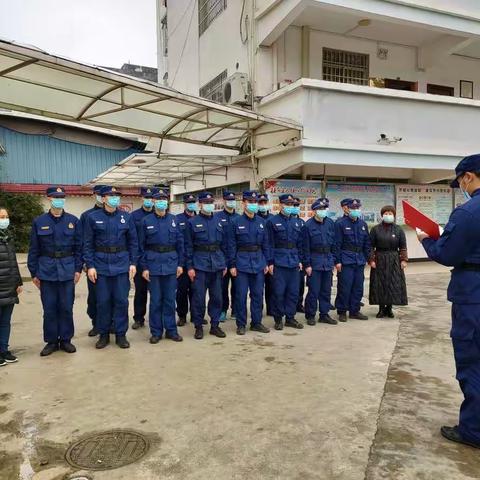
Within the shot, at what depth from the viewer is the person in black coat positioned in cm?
462

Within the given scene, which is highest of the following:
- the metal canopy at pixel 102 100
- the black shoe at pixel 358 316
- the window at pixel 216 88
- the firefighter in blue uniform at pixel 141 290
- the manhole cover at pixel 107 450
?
the window at pixel 216 88

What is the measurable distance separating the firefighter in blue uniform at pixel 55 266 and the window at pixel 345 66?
7.98 metres

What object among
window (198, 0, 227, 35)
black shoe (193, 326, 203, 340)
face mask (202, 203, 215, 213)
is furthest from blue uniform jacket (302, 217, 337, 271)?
window (198, 0, 227, 35)

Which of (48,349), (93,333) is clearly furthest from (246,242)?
(48,349)

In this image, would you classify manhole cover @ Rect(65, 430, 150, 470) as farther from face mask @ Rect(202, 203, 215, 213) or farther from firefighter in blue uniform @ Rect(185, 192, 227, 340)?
face mask @ Rect(202, 203, 215, 213)

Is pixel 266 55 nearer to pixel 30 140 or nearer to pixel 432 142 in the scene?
pixel 432 142

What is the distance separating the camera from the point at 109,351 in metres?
5.11

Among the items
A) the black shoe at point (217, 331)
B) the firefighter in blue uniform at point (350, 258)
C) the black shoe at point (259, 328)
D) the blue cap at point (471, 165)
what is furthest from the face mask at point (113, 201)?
the blue cap at point (471, 165)

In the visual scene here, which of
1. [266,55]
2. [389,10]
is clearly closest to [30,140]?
[266,55]

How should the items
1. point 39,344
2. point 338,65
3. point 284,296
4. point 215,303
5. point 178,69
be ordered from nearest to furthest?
point 39,344 < point 215,303 < point 284,296 < point 338,65 < point 178,69

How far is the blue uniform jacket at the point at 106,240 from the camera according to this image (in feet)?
16.9

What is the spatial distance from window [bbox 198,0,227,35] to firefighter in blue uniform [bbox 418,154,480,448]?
34.2 ft

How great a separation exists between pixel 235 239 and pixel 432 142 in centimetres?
656

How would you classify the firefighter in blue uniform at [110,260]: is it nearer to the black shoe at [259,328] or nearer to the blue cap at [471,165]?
the black shoe at [259,328]
